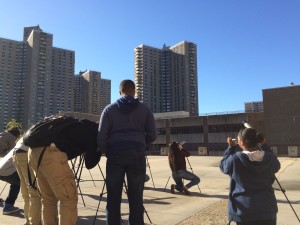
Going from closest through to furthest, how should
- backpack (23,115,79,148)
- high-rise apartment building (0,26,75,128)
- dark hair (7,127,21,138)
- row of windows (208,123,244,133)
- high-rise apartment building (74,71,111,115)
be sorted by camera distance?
backpack (23,115,79,148) < dark hair (7,127,21,138) < row of windows (208,123,244,133) < high-rise apartment building (0,26,75,128) < high-rise apartment building (74,71,111,115)

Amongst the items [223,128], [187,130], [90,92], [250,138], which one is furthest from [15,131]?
[90,92]

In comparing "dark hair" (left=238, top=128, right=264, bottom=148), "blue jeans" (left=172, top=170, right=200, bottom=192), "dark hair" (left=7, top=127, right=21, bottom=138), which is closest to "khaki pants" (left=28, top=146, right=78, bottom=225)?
"dark hair" (left=238, top=128, right=264, bottom=148)

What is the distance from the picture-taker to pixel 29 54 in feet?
306

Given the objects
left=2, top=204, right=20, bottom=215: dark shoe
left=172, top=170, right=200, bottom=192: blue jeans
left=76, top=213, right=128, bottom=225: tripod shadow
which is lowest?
left=76, top=213, right=128, bottom=225: tripod shadow

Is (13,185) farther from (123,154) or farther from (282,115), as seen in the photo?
(282,115)

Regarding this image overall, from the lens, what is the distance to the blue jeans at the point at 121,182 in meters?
4.23

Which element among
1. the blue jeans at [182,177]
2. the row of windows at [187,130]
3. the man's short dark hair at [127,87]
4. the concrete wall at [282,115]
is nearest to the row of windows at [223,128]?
the row of windows at [187,130]

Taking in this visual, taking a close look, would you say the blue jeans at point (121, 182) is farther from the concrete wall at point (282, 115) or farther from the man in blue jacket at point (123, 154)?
the concrete wall at point (282, 115)

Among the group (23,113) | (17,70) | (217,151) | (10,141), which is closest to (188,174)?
(10,141)

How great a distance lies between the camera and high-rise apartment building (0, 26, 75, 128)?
85250 mm

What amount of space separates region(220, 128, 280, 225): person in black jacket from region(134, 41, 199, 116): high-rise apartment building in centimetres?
10941

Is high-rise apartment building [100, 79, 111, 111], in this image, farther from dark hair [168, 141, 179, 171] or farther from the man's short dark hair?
the man's short dark hair

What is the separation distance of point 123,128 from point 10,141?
159 inches

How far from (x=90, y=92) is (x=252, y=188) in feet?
359
